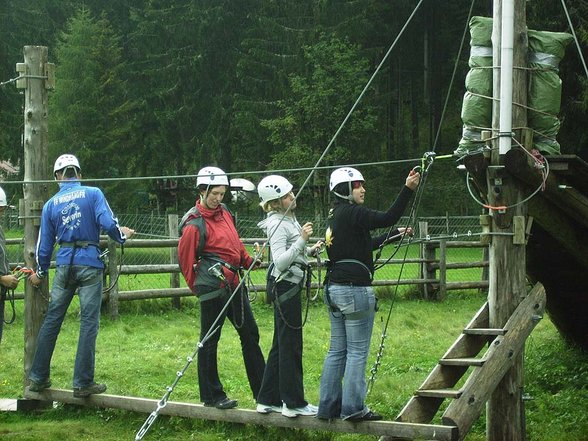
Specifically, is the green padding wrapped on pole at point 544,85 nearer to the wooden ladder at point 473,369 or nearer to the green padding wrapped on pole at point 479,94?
the green padding wrapped on pole at point 479,94

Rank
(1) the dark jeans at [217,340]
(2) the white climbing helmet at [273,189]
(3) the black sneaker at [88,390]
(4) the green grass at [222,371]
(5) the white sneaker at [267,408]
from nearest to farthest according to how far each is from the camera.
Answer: (2) the white climbing helmet at [273,189] → (5) the white sneaker at [267,408] → (1) the dark jeans at [217,340] → (4) the green grass at [222,371] → (3) the black sneaker at [88,390]

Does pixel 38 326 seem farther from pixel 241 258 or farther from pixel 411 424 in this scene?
pixel 411 424

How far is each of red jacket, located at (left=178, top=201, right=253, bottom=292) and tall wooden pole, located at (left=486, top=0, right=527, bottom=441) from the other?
199 centimetres

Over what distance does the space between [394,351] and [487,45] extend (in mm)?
5304

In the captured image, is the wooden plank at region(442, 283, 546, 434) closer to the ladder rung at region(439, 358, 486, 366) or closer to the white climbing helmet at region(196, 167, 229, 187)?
the ladder rung at region(439, 358, 486, 366)

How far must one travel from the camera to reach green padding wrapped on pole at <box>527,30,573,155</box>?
334 inches

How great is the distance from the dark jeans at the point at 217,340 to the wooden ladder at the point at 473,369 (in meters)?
1.34

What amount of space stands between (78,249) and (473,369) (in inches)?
137

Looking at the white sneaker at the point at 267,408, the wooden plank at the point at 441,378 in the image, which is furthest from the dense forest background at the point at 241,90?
the white sneaker at the point at 267,408

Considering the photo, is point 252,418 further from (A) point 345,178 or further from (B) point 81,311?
(A) point 345,178

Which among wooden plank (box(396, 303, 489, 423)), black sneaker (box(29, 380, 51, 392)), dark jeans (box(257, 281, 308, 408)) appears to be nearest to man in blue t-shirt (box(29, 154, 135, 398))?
black sneaker (box(29, 380, 51, 392))

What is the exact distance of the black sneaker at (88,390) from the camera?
379 inches

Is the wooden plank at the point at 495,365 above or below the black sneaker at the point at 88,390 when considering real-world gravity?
above

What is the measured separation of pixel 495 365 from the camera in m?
8.17
